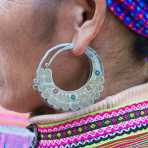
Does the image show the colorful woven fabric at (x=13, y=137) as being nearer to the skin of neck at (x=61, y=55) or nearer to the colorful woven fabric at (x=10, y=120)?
the colorful woven fabric at (x=10, y=120)

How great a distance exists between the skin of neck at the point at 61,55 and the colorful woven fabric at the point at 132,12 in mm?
35

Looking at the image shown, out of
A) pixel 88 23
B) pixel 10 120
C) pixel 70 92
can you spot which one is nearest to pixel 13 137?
pixel 10 120

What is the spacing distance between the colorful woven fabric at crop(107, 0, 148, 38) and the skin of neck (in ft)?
0.12

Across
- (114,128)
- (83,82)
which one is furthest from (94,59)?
(114,128)

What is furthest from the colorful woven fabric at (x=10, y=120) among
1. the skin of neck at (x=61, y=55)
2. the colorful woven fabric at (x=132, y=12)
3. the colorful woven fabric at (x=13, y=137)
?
the colorful woven fabric at (x=132, y=12)

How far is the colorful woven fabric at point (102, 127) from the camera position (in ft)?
3.53

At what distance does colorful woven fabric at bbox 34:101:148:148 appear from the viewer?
1077 millimetres

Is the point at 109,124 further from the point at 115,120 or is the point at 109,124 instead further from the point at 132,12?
the point at 132,12

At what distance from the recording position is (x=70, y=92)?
42.4 inches

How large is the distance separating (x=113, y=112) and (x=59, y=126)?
157 millimetres

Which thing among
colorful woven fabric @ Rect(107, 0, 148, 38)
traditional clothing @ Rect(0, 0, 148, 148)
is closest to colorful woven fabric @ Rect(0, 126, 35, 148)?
traditional clothing @ Rect(0, 0, 148, 148)

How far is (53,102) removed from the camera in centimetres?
107

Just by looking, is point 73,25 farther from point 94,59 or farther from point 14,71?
point 14,71

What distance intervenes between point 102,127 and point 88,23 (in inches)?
10.6
